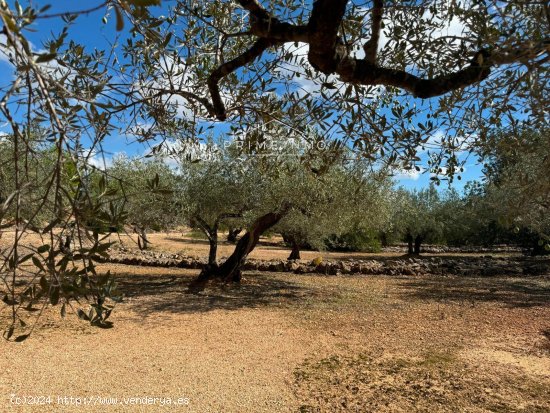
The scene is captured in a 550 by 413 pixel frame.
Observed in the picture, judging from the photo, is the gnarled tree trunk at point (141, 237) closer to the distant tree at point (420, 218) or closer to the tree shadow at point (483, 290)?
the tree shadow at point (483, 290)

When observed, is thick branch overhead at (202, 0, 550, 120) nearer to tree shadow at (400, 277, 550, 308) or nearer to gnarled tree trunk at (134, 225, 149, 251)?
gnarled tree trunk at (134, 225, 149, 251)

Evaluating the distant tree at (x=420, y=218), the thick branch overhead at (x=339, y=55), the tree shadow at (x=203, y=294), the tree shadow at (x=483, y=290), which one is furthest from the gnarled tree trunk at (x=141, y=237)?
the distant tree at (x=420, y=218)

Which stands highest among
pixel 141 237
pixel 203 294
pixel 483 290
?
pixel 141 237

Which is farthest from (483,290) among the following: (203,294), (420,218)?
(420,218)

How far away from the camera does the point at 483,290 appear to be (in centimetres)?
1310

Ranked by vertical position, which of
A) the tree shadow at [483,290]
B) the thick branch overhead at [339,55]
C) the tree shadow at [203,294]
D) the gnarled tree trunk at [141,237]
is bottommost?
the tree shadow at [203,294]

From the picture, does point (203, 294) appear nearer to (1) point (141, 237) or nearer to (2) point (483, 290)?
(2) point (483, 290)

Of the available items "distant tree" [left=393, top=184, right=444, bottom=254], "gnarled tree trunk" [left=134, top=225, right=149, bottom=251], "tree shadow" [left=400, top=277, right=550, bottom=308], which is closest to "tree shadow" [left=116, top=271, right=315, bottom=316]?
"tree shadow" [left=400, top=277, right=550, bottom=308]

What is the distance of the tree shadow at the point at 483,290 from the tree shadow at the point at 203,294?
3.34 metres

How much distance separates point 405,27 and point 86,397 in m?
4.81

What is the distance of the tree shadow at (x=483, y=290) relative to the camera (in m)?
11.5

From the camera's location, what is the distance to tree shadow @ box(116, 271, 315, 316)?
9930mm

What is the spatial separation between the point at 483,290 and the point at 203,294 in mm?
8056

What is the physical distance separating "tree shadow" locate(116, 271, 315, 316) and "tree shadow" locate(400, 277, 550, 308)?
3.34 m
